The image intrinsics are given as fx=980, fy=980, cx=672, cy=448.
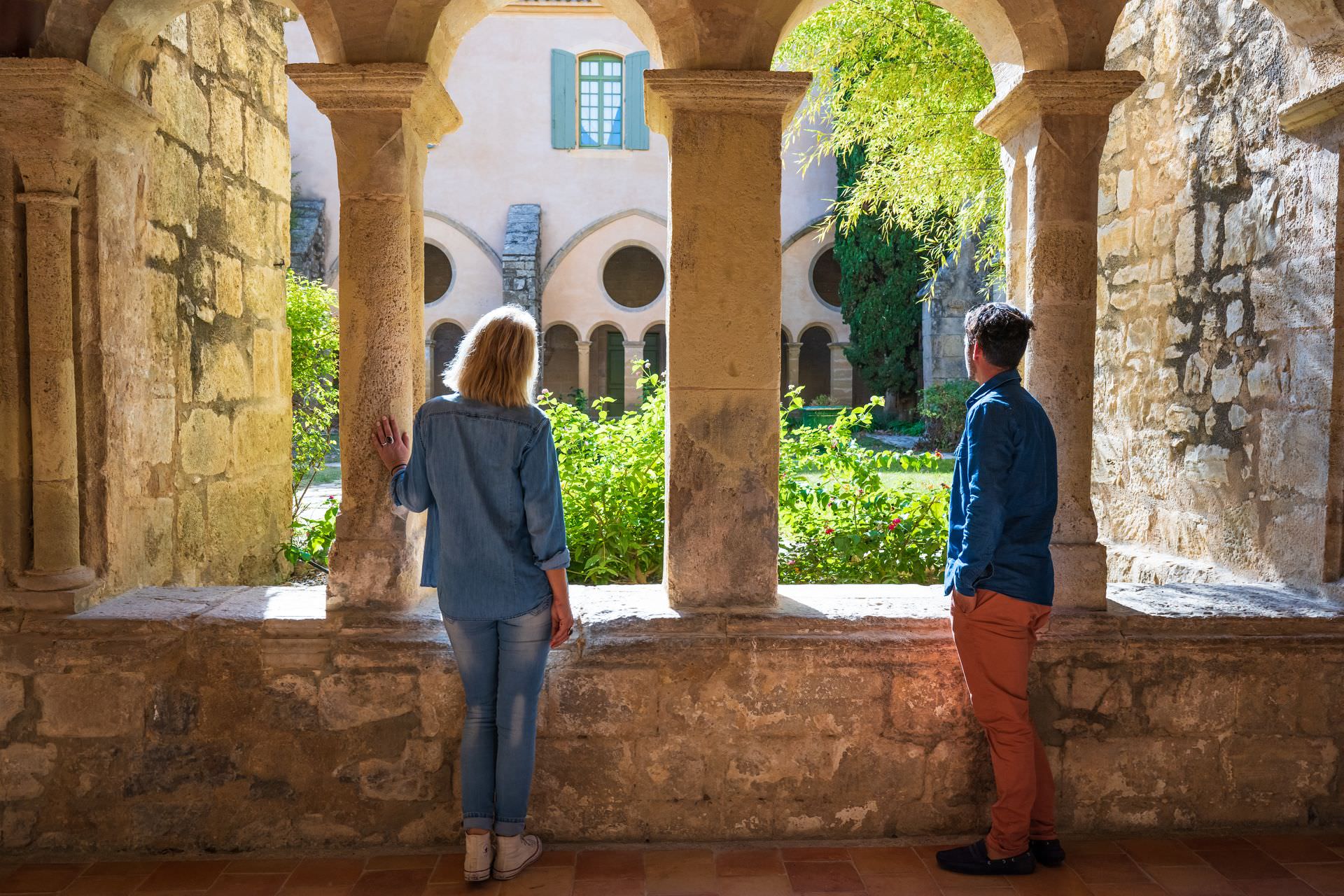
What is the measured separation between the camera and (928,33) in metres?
5.26

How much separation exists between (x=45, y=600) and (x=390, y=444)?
101 cm

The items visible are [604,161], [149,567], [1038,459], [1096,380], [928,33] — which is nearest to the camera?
[1038,459]

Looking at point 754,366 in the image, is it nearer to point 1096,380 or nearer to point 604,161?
point 1096,380

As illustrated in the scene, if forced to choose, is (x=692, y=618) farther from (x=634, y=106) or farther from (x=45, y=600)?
(x=634, y=106)

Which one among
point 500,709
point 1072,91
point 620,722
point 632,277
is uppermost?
point 632,277

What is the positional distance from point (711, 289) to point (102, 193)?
5.66 feet

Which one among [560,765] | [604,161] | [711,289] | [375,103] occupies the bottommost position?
[560,765]

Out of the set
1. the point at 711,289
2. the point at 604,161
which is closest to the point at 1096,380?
the point at 711,289

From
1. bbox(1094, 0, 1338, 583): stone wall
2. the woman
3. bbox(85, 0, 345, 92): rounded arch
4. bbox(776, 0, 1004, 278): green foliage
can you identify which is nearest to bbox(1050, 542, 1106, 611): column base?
bbox(1094, 0, 1338, 583): stone wall

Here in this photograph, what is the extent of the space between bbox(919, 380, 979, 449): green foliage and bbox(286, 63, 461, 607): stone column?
10468 millimetres

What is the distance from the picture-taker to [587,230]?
16078mm

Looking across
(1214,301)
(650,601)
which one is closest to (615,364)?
(1214,301)

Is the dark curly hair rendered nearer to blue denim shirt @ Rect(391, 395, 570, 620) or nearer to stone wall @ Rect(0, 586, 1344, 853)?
stone wall @ Rect(0, 586, 1344, 853)

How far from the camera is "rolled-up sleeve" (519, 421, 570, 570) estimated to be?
224 cm
